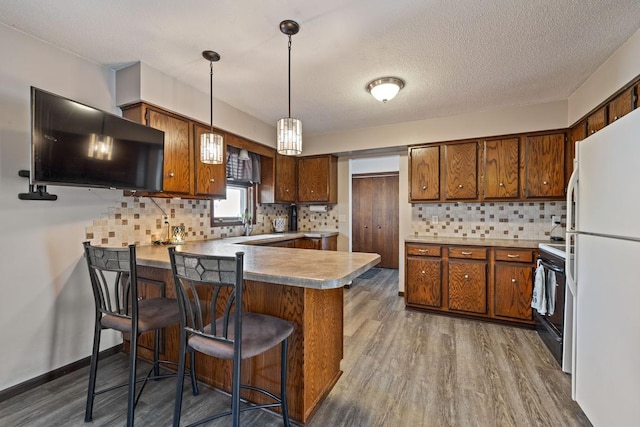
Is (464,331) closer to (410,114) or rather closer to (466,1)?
(410,114)

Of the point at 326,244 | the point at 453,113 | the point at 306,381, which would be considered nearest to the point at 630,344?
the point at 306,381

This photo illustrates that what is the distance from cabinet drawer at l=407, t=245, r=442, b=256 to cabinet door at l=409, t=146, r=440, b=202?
0.65 metres

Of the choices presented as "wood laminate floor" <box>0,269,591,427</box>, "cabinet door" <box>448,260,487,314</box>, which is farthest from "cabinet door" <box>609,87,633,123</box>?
"wood laminate floor" <box>0,269,591,427</box>

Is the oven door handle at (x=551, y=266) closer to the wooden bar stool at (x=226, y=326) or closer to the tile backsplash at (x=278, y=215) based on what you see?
the tile backsplash at (x=278, y=215)

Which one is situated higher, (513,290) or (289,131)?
(289,131)

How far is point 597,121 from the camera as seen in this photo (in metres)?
2.57

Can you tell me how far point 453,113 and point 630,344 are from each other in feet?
9.76

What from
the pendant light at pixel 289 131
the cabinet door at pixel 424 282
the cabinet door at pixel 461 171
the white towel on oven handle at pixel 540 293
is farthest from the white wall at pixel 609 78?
the pendant light at pixel 289 131

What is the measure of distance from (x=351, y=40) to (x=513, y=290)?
9.84ft

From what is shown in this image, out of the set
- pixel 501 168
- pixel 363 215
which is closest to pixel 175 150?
pixel 501 168

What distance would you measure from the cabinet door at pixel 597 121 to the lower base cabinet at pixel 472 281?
1.26m

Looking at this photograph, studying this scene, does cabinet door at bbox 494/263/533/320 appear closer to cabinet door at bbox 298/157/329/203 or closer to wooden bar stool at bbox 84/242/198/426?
cabinet door at bbox 298/157/329/203

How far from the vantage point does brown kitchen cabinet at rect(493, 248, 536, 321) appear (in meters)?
3.04

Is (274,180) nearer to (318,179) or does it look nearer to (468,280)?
(318,179)
